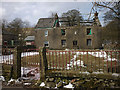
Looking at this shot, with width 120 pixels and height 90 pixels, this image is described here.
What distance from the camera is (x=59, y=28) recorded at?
64.9ft

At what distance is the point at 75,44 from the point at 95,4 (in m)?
15.7

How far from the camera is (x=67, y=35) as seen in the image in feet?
64.7

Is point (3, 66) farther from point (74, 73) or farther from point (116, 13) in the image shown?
point (116, 13)

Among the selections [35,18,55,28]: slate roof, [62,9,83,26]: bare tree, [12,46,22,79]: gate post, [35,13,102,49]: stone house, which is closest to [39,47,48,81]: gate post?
[12,46,22,79]: gate post

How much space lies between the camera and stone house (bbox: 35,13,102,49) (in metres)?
19.0

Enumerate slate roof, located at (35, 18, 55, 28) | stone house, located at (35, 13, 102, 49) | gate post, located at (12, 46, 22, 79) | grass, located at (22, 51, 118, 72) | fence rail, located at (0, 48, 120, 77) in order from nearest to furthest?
fence rail, located at (0, 48, 120, 77) < grass, located at (22, 51, 118, 72) < gate post, located at (12, 46, 22, 79) < stone house, located at (35, 13, 102, 49) < slate roof, located at (35, 18, 55, 28)

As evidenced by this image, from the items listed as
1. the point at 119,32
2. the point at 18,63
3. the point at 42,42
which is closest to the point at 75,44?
the point at 42,42

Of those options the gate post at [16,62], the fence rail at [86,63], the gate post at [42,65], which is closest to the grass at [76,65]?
the fence rail at [86,63]

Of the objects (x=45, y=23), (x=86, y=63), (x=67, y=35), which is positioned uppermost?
(x=45, y=23)

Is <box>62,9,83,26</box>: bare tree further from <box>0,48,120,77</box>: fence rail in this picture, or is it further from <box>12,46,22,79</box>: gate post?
<box>12,46,22,79</box>: gate post

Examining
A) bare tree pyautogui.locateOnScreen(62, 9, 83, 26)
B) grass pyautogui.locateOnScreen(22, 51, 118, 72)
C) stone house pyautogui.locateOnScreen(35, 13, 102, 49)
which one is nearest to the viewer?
grass pyautogui.locateOnScreen(22, 51, 118, 72)

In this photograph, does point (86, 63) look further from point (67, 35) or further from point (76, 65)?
point (67, 35)

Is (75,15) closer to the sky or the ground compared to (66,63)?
closer to the sky

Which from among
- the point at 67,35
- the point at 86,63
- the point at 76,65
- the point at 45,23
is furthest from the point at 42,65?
the point at 45,23
